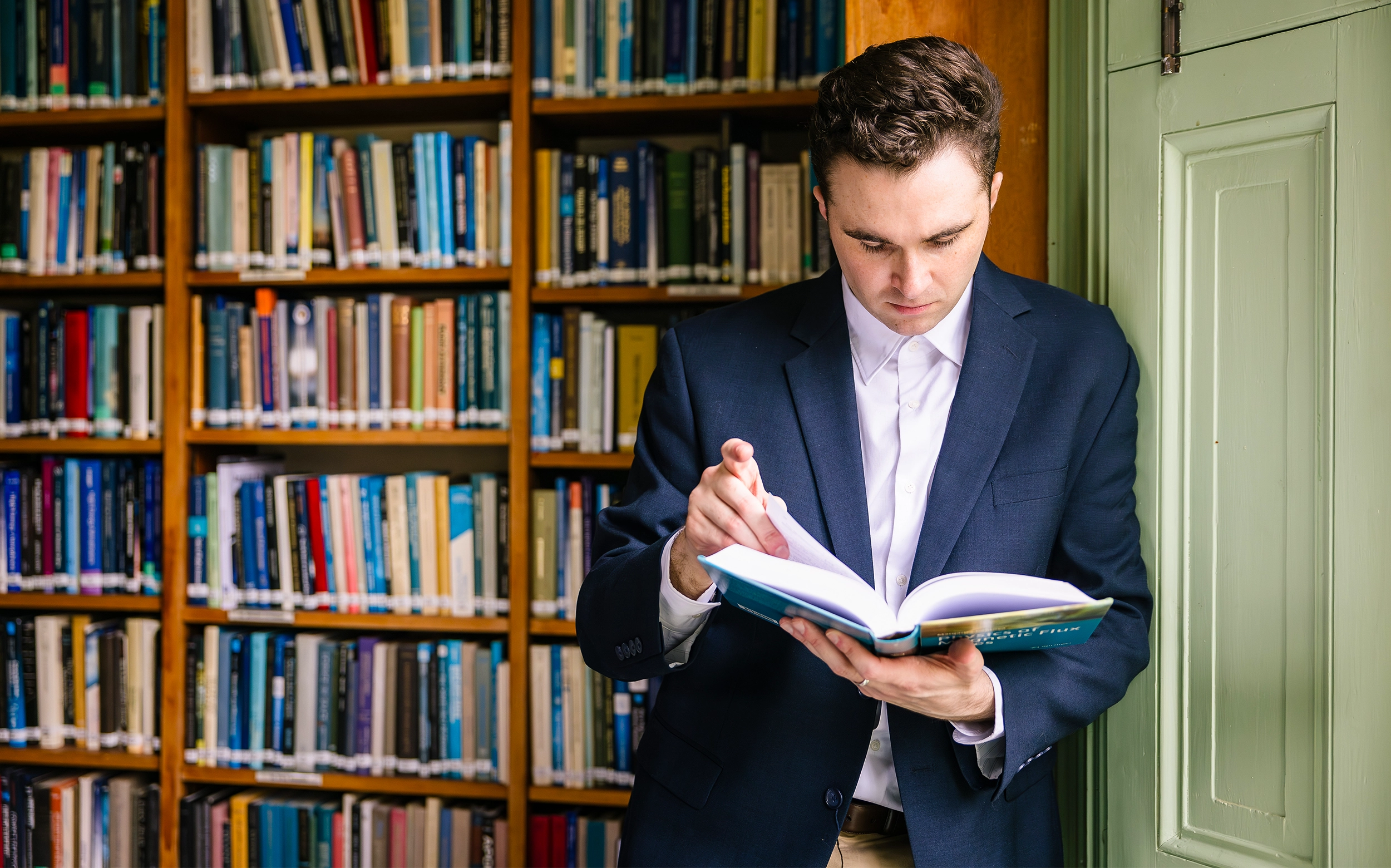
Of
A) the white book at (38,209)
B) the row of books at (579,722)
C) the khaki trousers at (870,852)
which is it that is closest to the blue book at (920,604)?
the khaki trousers at (870,852)

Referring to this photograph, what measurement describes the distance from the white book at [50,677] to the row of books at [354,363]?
0.69 m

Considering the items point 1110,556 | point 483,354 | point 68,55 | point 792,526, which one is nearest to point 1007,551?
point 1110,556

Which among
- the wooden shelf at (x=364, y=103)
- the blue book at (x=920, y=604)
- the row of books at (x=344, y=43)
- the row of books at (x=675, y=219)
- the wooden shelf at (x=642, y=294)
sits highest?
the row of books at (x=344, y=43)

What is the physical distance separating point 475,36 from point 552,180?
0.43 m

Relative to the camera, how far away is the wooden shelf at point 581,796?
2309 millimetres

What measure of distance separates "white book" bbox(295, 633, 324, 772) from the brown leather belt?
5.57 feet

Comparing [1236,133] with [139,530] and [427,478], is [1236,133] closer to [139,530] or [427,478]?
[427,478]

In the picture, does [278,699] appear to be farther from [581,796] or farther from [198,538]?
[581,796]

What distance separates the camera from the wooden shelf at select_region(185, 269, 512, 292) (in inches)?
92.6

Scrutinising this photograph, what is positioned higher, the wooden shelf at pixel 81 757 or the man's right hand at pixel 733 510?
the man's right hand at pixel 733 510

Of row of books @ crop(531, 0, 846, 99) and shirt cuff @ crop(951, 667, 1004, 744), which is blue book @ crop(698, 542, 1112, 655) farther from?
row of books @ crop(531, 0, 846, 99)

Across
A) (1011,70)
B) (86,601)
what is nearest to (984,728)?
(1011,70)

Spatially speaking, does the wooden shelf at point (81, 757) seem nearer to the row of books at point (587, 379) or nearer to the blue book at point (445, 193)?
the row of books at point (587, 379)

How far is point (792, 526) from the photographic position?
90 cm
